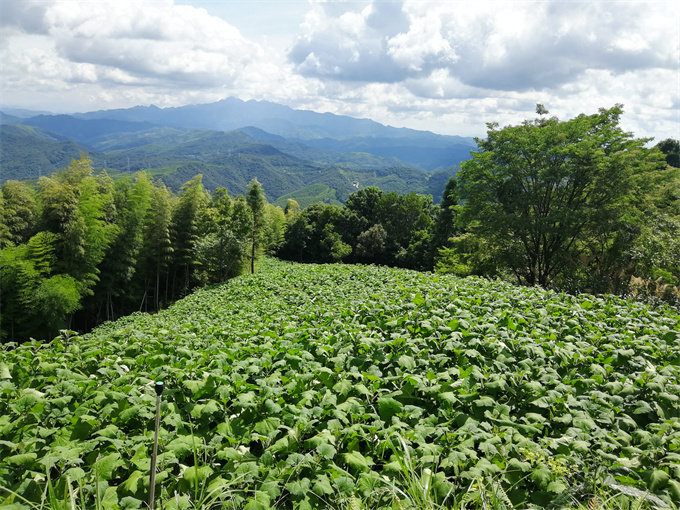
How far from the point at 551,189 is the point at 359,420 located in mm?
15797

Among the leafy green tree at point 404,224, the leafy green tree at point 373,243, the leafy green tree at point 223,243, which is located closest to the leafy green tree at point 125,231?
the leafy green tree at point 223,243

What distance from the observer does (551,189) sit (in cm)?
1544

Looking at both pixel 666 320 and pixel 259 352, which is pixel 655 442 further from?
pixel 666 320

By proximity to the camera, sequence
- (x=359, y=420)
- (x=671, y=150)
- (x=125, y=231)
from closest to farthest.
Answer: (x=359, y=420), (x=125, y=231), (x=671, y=150)

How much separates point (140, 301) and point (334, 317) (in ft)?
87.1

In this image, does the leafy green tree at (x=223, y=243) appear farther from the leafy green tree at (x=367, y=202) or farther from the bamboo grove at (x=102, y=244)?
the leafy green tree at (x=367, y=202)

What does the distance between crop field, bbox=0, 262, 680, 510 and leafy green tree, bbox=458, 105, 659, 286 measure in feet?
36.6

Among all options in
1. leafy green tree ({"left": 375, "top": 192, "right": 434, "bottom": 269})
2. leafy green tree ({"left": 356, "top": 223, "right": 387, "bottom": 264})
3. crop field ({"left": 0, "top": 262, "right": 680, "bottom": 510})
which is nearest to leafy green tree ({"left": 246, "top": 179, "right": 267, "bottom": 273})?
leafy green tree ({"left": 356, "top": 223, "right": 387, "bottom": 264})

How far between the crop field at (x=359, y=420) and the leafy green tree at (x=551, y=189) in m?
11.2

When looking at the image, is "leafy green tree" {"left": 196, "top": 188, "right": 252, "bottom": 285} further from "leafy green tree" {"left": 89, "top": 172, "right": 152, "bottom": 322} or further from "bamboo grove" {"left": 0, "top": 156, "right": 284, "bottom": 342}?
"leafy green tree" {"left": 89, "top": 172, "right": 152, "bottom": 322}

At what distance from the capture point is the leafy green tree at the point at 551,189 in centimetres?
1405

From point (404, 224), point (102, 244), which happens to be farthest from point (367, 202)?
point (102, 244)

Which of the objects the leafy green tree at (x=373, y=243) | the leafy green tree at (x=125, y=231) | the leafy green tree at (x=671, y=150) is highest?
the leafy green tree at (x=671, y=150)

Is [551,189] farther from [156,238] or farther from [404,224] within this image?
[404,224]
